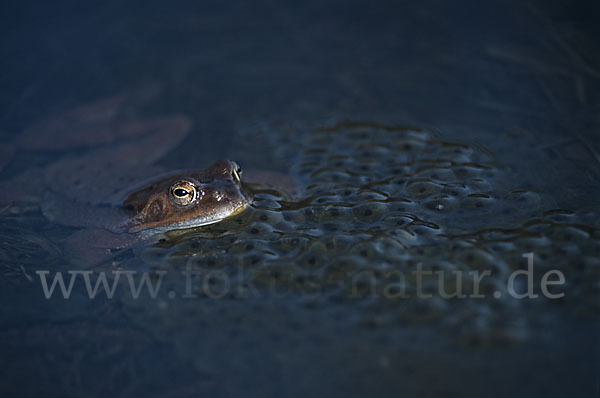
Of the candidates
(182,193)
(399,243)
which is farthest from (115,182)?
(399,243)

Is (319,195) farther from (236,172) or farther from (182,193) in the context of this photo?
(182,193)

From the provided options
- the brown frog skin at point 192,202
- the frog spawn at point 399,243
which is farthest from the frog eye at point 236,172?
the frog spawn at point 399,243

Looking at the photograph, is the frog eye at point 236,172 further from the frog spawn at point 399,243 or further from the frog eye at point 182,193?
the frog eye at point 182,193

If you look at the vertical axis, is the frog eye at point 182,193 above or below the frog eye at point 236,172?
below

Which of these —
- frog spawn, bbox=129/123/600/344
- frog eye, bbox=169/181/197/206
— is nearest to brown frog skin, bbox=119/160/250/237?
frog eye, bbox=169/181/197/206

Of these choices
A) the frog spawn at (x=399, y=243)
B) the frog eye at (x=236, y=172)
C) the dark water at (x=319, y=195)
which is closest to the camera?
the dark water at (x=319, y=195)

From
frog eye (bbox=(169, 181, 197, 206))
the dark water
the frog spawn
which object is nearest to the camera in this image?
the dark water

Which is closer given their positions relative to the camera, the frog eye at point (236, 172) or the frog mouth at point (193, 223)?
the frog mouth at point (193, 223)

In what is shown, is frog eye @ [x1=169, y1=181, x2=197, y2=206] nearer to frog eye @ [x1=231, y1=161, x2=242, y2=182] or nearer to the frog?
the frog
